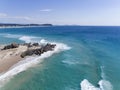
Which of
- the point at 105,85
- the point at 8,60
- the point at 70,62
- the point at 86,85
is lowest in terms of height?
the point at 8,60

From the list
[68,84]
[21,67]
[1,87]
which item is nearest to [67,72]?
[68,84]

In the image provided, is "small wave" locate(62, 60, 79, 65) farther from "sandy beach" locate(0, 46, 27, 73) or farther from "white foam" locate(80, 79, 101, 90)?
"white foam" locate(80, 79, 101, 90)

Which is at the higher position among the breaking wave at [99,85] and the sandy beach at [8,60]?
the breaking wave at [99,85]

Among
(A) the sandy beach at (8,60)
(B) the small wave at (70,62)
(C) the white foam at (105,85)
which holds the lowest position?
(A) the sandy beach at (8,60)

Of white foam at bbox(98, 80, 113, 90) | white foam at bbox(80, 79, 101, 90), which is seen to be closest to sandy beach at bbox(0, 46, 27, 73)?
white foam at bbox(80, 79, 101, 90)

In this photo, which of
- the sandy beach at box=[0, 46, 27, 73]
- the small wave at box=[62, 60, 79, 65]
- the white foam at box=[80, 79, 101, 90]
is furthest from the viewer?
the small wave at box=[62, 60, 79, 65]

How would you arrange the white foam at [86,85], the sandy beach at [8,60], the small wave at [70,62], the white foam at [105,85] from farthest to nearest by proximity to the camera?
the small wave at [70,62] < the sandy beach at [8,60] < the white foam at [105,85] < the white foam at [86,85]

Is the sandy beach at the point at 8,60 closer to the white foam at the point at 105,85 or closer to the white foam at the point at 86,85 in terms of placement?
the white foam at the point at 86,85

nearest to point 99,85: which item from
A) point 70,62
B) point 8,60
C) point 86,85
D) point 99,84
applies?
point 99,84

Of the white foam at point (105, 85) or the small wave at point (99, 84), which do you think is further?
the white foam at point (105, 85)

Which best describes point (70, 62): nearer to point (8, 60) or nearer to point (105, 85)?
point (8, 60)

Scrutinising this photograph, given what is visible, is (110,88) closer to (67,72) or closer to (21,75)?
(67,72)

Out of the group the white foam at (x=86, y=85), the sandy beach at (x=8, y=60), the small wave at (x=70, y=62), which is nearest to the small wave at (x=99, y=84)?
the white foam at (x=86, y=85)
